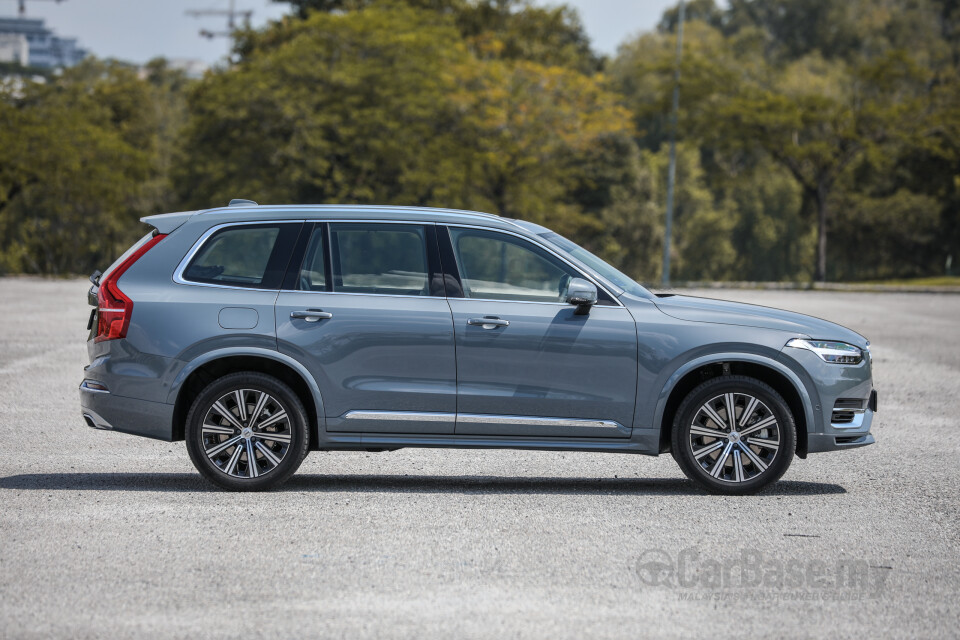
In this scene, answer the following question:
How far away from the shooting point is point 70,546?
5844 mm

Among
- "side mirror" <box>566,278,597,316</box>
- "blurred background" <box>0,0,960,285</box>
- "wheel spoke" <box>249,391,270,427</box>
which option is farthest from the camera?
"blurred background" <box>0,0,960,285</box>

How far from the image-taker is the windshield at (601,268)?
7344mm

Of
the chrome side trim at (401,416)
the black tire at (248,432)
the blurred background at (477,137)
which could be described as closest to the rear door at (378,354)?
the chrome side trim at (401,416)

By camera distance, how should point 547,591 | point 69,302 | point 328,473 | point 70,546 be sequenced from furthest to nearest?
point 69,302 < point 328,473 < point 70,546 < point 547,591

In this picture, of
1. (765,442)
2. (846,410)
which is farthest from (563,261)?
(846,410)

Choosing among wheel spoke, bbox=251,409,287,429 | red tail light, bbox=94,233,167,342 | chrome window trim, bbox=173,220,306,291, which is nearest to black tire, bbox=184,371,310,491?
wheel spoke, bbox=251,409,287,429

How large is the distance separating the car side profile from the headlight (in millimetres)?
10

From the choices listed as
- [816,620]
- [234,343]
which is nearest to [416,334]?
[234,343]

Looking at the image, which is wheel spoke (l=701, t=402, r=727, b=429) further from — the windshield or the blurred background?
the blurred background

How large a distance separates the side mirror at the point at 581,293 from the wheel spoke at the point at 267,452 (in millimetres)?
2016

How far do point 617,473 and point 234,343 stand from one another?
2.79 meters

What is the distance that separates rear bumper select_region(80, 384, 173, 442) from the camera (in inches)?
281

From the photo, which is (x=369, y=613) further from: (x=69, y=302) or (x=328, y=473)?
(x=69, y=302)

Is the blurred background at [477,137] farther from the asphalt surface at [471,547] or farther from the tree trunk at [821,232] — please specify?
the asphalt surface at [471,547]
